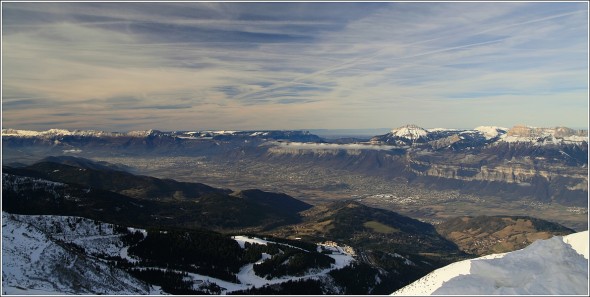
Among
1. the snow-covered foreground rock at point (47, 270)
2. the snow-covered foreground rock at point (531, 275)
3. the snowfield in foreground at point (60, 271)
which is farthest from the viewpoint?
the snowfield in foreground at point (60, 271)

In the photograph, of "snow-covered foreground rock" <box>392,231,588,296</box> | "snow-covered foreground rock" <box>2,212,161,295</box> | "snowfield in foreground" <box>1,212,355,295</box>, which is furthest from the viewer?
"snowfield in foreground" <box>1,212,355,295</box>

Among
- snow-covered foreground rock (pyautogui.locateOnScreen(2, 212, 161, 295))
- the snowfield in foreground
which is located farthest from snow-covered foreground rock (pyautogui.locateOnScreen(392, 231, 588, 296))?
snow-covered foreground rock (pyautogui.locateOnScreen(2, 212, 161, 295))

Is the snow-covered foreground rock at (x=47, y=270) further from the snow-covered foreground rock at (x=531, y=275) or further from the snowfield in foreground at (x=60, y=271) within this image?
the snow-covered foreground rock at (x=531, y=275)

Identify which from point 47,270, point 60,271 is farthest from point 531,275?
point 47,270

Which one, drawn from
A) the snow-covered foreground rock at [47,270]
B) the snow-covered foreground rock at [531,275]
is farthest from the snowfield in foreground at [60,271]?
the snow-covered foreground rock at [531,275]

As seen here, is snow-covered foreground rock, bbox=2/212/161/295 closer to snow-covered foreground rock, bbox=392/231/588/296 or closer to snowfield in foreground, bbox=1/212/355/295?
snowfield in foreground, bbox=1/212/355/295

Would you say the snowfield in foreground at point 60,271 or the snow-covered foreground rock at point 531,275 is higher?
the snow-covered foreground rock at point 531,275

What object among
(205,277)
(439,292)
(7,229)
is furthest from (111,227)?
(439,292)

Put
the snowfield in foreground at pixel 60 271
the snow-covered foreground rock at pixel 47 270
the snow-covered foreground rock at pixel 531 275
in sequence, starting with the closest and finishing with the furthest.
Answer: the snow-covered foreground rock at pixel 531 275 < the snow-covered foreground rock at pixel 47 270 < the snowfield in foreground at pixel 60 271
